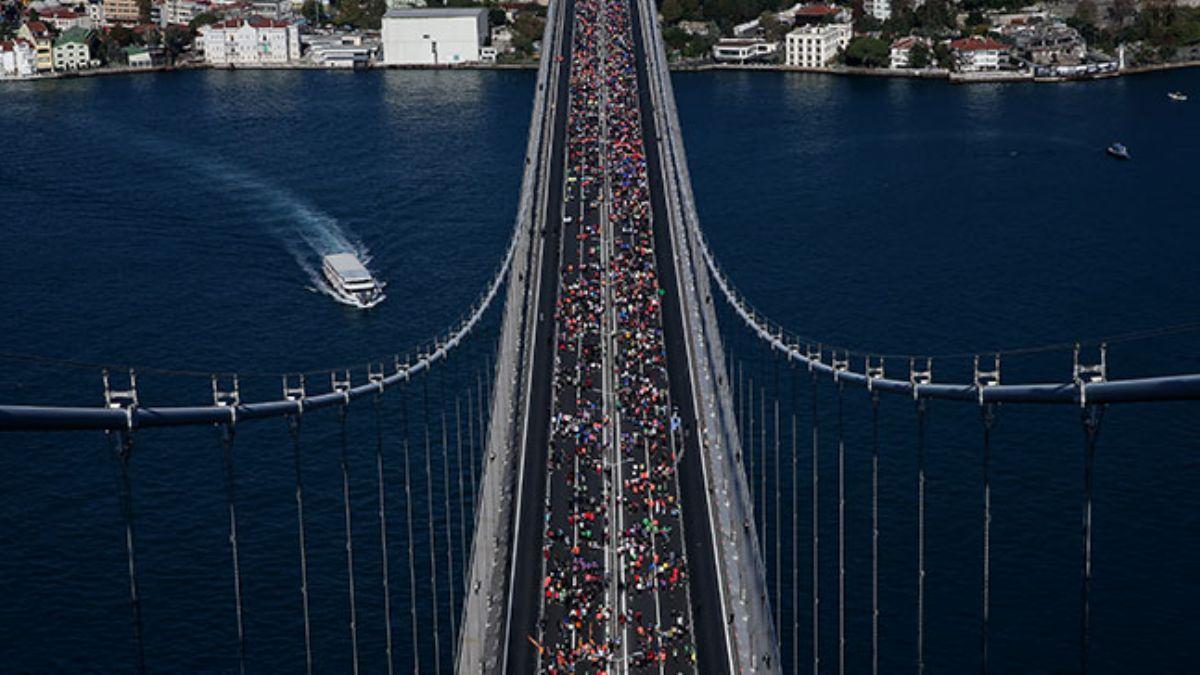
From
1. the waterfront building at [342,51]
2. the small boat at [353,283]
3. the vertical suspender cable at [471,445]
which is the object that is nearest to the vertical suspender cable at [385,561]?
the vertical suspender cable at [471,445]

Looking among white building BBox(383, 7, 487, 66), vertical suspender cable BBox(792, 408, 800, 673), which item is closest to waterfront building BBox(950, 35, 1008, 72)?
white building BBox(383, 7, 487, 66)

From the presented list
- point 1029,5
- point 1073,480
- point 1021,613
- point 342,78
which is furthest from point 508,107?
point 1021,613

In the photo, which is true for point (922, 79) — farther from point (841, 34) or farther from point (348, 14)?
point (348, 14)

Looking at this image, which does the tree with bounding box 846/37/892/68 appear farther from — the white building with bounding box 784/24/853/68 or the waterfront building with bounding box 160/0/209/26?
the waterfront building with bounding box 160/0/209/26

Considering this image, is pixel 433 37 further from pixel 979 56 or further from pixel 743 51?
pixel 979 56

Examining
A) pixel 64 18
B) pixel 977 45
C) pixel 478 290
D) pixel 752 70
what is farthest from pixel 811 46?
pixel 478 290

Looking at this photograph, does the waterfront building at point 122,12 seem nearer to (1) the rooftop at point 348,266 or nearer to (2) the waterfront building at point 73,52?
(2) the waterfront building at point 73,52

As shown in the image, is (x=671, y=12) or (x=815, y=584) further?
(x=671, y=12)
